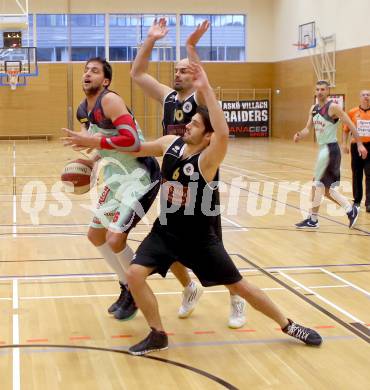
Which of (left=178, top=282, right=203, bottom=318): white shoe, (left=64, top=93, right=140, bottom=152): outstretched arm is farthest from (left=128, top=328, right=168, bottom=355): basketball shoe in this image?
(left=64, top=93, right=140, bottom=152): outstretched arm

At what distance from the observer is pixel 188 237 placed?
4980 millimetres

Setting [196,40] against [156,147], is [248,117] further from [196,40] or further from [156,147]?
[156,147]

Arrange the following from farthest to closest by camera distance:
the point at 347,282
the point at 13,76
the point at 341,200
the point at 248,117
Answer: the point at 248,117
the point at 13,76
the point at 341,200
the point at 347,282

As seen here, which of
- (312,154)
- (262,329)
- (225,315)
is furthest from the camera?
(312,154)

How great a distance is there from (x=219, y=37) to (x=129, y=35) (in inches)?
178

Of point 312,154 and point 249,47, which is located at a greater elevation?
point 249,47

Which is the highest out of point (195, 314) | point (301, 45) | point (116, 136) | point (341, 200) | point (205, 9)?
point (205, 9)

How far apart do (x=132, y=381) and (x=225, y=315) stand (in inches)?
65.3

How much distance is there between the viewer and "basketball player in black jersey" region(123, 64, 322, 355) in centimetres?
486

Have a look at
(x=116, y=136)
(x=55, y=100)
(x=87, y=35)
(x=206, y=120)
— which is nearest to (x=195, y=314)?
Answer: (x=116, y=136)

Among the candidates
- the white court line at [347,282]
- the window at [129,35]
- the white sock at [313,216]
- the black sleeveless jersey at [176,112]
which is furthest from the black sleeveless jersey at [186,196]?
Answer: the window at [129,35]

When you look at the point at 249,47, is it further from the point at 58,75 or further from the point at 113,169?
the point at 113,169

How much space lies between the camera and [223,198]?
13.4 meters

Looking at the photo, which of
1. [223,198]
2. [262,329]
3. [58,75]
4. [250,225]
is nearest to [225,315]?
[262,329]
